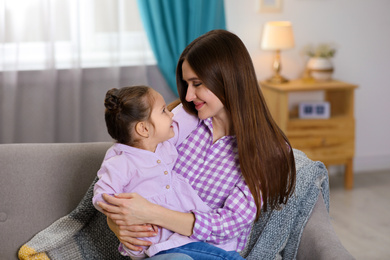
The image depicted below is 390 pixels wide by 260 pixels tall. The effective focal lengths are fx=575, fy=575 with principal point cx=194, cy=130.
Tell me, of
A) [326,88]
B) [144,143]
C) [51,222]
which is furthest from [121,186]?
[326,88]

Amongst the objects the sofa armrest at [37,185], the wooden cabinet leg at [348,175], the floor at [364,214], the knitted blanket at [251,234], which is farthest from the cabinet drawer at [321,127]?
the sofa armrest at [37,185]

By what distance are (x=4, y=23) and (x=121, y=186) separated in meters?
2.41

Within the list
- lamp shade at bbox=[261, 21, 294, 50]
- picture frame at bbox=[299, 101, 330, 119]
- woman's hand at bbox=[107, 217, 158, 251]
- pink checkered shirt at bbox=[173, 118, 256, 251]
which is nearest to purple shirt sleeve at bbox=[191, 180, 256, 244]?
pink checkered shirt at bbox=[173, 118, 256, 251]

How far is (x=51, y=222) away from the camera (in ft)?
7.09

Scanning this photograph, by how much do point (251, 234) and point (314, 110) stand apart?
8.04ft

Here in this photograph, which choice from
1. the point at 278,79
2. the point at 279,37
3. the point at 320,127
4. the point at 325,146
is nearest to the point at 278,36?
the point at 279,37

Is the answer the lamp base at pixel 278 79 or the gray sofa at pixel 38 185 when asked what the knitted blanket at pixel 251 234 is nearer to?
the gray sofa at pixel 38 185

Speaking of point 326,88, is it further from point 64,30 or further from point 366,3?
point 64,30

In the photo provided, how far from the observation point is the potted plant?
14.1 ft

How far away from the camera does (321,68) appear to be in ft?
14.1

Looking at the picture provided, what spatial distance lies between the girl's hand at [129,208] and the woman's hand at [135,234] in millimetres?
21

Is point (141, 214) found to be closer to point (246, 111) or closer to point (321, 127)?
point (246, 111)

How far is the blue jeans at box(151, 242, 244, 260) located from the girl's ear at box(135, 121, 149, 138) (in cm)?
37

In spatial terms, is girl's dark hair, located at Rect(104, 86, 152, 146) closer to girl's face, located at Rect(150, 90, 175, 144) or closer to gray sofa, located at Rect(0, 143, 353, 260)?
girl's face, located at Rect(150, 90, 175, 144)
